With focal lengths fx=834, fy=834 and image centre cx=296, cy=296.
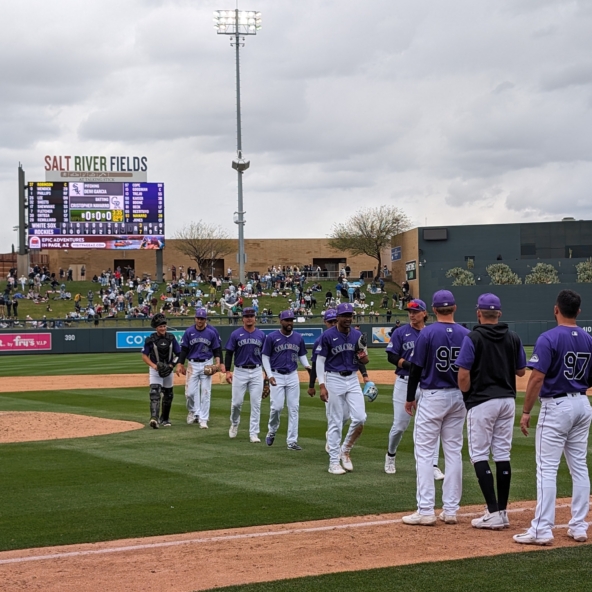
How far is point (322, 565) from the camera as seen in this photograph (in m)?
6.25

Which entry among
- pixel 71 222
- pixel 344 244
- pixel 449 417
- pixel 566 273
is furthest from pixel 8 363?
pixel 344 244

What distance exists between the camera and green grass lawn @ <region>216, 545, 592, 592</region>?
18.5 feet

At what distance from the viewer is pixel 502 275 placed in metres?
50.8

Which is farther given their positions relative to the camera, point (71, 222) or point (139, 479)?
point (71, 222)

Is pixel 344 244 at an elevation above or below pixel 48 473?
above

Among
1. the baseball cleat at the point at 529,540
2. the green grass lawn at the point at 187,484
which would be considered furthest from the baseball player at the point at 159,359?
the baseball cleat at the point at 529,540

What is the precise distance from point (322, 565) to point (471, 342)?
2.38 metres

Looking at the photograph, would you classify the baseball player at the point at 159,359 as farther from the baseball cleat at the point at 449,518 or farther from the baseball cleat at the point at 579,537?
the baseball cleat at the point at 579,537

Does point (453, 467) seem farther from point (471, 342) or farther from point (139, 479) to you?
point (139, 479)

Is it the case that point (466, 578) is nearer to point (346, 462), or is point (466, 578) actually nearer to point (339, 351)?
point (346, 462)

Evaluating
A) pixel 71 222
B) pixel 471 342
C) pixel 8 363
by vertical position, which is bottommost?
pixel 8 363

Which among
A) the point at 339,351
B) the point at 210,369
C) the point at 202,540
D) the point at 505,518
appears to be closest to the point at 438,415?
the point at 505,518

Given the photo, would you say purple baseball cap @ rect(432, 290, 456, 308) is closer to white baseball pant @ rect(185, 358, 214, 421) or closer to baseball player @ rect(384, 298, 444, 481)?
baseball player @ rect(384, 298, 444, 481)

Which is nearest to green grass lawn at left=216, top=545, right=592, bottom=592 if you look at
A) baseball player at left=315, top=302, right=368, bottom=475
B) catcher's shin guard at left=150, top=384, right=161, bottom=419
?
baseball player at left=315, top=302, right=368, bottom=475
